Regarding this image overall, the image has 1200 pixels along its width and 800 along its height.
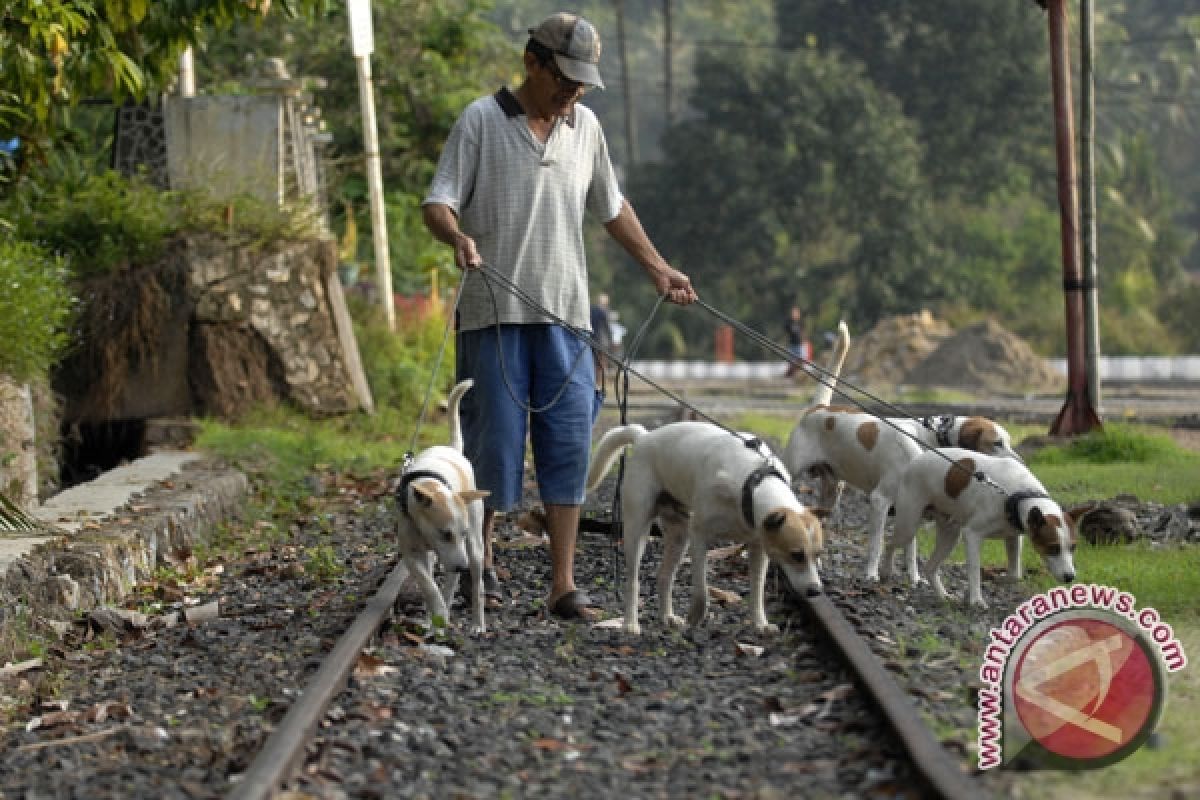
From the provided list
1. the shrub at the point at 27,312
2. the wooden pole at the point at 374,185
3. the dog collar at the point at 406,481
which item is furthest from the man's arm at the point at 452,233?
the wooden pole at the point at 374,185

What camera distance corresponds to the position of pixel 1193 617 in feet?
24.5

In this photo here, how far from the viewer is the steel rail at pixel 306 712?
4.93 meters

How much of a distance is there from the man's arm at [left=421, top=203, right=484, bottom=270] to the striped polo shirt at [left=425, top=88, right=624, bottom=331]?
54 millimetres

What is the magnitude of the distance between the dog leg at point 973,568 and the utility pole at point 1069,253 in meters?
8.64

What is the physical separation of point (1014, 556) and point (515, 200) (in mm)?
2645

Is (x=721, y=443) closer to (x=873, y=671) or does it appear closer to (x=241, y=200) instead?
(x=873, y=671)

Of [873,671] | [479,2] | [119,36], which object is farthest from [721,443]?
[479,2]

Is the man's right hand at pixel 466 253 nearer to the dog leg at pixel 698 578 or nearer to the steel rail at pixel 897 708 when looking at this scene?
the dog leg at pixel 698 578

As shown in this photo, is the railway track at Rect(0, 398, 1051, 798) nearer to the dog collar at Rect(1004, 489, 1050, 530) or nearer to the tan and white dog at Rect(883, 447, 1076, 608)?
the tan and white dog at Rect(883, 447, 1076, 608)

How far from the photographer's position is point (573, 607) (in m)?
7.75

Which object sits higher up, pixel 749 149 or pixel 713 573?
pixel 749 149

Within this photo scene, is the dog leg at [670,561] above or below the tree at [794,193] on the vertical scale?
below

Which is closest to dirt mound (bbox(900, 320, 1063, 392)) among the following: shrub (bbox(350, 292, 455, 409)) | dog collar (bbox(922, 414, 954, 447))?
shrub (bbox(350, 292, 455, 409))

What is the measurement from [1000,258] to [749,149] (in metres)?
8.60
